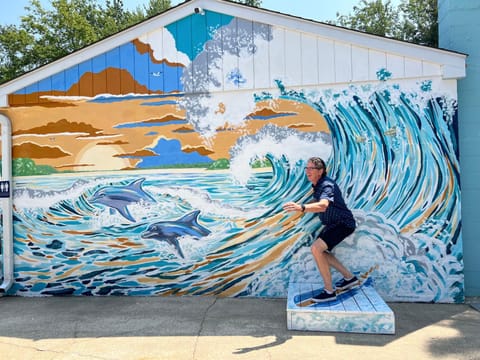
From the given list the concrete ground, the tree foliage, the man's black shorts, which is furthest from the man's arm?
the tree foliage

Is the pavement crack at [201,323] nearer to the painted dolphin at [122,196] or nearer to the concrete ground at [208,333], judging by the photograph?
the concrete ground at [208,333]

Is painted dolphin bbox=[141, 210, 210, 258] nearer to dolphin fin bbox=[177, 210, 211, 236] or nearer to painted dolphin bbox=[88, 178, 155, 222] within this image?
dolphin fin bbox=[177, 210, 211, 236]

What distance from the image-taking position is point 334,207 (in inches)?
189

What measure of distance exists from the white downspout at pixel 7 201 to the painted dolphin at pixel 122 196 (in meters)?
1.34

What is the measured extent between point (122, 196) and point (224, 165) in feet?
5.22

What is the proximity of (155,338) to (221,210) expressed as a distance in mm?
1955

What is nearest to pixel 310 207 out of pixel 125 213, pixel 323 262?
pixel 323 262

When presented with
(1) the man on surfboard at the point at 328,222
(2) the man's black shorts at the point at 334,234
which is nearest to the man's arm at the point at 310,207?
(1) the man on surfboard at the point at 328,222

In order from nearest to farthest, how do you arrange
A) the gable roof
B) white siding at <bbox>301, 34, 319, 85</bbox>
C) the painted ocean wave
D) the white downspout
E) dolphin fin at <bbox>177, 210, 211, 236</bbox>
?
the gable roof → the painted ocean wave → white siding at <bbox>301, 34, 319, 85</bbox> → dolphin fin at <bbox>177, 210, 211, 236</bbox> → the white downspout

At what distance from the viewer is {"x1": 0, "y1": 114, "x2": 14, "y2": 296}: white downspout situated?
6062 mm

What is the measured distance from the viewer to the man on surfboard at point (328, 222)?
4.60 m

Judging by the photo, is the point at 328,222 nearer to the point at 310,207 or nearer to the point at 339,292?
the point at 310,207

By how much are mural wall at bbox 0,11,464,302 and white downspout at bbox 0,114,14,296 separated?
12 cm

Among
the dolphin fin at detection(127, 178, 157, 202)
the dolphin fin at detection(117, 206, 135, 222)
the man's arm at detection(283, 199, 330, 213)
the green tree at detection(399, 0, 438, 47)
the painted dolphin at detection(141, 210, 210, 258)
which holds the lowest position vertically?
the painted dolphin at detection(141, 210, 210, 258)
